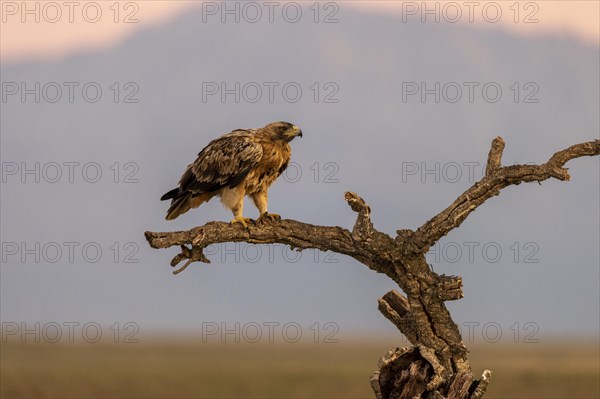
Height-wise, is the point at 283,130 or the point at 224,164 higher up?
the point at 283,130

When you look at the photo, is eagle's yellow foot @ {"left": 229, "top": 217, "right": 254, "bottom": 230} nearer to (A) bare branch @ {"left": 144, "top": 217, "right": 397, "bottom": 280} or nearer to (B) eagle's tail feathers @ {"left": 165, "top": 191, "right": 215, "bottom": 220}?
(A) bare branch @ {"left": 144, "top": 217, "right": 397, "bottom": 280}

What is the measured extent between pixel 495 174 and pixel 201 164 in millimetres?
4594

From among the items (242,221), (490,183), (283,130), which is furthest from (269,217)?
(490,183)

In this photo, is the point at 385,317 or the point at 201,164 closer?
the point at 385,317

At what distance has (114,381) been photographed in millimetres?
43969

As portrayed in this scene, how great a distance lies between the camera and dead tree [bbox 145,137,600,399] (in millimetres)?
13859

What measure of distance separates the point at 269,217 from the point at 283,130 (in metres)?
1.83

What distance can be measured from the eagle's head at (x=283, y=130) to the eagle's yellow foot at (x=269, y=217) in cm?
158

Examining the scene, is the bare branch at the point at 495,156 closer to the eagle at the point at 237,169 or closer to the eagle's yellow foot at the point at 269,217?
the eagle's yellow foot at the point at 269,217

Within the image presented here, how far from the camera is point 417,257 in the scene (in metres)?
14.2

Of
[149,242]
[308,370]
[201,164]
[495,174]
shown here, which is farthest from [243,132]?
[308,370]

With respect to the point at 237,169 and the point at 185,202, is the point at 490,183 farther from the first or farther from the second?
the point at 185,202

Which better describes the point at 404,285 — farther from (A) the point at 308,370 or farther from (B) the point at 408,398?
(A) the point at 308,370

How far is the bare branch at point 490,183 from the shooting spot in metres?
13.9
